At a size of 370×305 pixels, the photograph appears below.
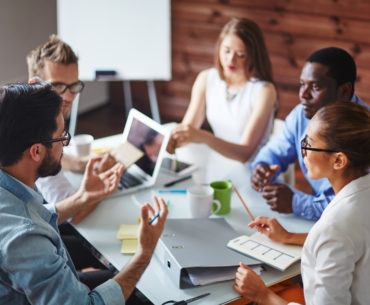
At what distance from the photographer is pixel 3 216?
3.12 ft

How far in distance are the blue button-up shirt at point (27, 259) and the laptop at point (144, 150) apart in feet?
2.24

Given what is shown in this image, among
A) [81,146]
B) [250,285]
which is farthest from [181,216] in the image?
[81,146]

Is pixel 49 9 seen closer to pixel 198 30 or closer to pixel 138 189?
pixel 198 30

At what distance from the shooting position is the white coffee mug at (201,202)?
1472mm

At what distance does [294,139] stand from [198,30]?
2.49 metres

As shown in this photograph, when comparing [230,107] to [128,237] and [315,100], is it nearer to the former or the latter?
[315,100]

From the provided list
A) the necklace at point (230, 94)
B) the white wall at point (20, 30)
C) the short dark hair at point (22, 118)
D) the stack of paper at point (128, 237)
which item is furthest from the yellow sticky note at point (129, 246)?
the white wall at point (20, 30)

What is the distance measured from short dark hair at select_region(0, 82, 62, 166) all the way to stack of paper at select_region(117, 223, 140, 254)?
460 millimetres

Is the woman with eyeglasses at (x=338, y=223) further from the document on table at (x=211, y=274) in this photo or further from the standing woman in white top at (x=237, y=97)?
the standing woman in white top at (x=237, y=97)

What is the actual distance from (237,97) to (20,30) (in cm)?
225

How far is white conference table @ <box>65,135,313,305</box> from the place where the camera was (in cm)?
117

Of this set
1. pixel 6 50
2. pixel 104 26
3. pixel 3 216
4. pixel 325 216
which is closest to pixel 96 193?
pixel 3 216

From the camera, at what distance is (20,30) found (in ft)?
12.0

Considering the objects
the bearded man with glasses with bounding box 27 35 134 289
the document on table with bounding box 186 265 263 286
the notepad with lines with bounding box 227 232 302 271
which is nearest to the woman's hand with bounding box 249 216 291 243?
the notepad with lines with bounding box 227 232 302 271
